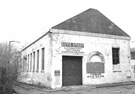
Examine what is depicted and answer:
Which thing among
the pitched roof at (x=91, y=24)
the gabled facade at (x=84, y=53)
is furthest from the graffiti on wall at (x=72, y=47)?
the pitched roof at (x=91, y=24)

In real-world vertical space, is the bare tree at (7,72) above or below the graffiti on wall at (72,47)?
below

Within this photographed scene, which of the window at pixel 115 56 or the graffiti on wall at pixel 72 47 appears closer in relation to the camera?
the graffiti on wall at pixel 72 47

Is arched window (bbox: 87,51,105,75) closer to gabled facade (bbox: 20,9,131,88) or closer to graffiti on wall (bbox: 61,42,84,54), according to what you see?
gabled facade (bbox: 20,9,131,88)

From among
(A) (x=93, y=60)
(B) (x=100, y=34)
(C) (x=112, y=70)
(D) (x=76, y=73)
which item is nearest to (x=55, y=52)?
(D) (x=76, y=73)

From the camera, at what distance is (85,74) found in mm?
17016

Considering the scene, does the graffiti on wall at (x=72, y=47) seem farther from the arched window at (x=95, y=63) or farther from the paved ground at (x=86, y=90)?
the paved ground at (x=86, y=90)

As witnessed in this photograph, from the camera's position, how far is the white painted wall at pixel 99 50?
1598 cm

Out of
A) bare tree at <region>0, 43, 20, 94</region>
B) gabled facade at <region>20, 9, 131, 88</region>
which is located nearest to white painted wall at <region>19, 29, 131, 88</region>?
gabled facade at <region>20, 9, 131, 88</region>

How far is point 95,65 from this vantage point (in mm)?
17672

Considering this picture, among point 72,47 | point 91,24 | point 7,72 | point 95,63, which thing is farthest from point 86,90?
point 91,24

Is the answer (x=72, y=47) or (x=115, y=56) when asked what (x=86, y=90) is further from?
(x=115, y=56)

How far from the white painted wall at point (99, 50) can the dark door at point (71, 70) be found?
1.66ft

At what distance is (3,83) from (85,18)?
10933 mm

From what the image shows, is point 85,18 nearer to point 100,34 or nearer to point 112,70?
point 100,34
